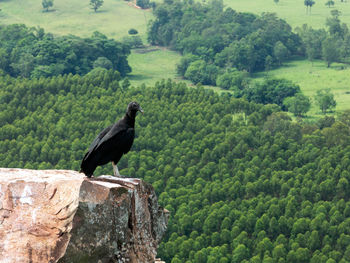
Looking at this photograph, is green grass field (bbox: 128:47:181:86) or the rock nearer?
the rock

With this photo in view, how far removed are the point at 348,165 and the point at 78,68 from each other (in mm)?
68829

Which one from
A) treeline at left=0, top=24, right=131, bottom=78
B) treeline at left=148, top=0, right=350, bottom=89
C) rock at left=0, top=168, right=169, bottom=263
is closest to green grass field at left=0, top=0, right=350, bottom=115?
treeline at left=148, top=0, right=350, bottom=89

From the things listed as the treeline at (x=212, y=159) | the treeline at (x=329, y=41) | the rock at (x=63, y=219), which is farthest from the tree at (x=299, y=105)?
the rock at (x=63, y=219)

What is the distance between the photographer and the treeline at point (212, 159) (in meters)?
84.6

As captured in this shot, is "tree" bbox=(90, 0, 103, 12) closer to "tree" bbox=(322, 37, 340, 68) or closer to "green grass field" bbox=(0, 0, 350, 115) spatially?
"green grass field" bbox=(0, 0, 350, 115)

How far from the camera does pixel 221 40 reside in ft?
609

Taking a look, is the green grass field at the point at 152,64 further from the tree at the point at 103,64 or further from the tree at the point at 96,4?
the tree at the point at 96,4

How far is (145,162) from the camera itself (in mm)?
103562

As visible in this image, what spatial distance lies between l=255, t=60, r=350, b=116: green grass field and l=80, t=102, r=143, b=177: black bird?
115 metres

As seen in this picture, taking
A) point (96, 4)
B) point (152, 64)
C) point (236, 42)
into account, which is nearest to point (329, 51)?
point (236, 42)

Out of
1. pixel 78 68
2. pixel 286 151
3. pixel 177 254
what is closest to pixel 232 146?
pixel 286 151

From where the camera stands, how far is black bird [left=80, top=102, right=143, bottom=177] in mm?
28672

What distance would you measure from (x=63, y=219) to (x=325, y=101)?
116041mm

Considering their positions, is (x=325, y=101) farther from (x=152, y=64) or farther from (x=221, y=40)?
(x=221, y=40)
